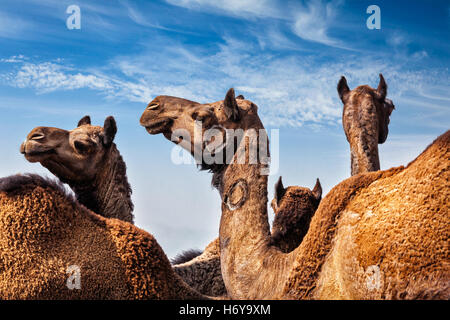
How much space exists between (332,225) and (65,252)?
2.34m

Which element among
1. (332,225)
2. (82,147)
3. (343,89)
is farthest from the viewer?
(343,89)

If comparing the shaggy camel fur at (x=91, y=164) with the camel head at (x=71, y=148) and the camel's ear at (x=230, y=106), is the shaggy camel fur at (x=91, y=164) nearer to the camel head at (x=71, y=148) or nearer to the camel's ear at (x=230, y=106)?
the camel head at (x=71, y=148)

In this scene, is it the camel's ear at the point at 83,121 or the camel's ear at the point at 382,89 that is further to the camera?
the camel's ear at the point at 382,89

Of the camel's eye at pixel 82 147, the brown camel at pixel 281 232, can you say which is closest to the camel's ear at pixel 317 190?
the brown camel at pixel 281 232

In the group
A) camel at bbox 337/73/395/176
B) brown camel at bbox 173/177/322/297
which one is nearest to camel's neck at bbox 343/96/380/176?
camel at bbox 337/73/395/176

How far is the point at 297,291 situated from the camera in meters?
4.22

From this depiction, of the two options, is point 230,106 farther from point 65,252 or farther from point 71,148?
point 65,252

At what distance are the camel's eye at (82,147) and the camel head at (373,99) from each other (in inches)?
145

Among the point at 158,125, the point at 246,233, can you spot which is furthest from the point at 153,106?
the point at 246,233

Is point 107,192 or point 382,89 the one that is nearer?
point 107,192

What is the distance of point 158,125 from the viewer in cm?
550

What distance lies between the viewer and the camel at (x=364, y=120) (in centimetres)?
669
